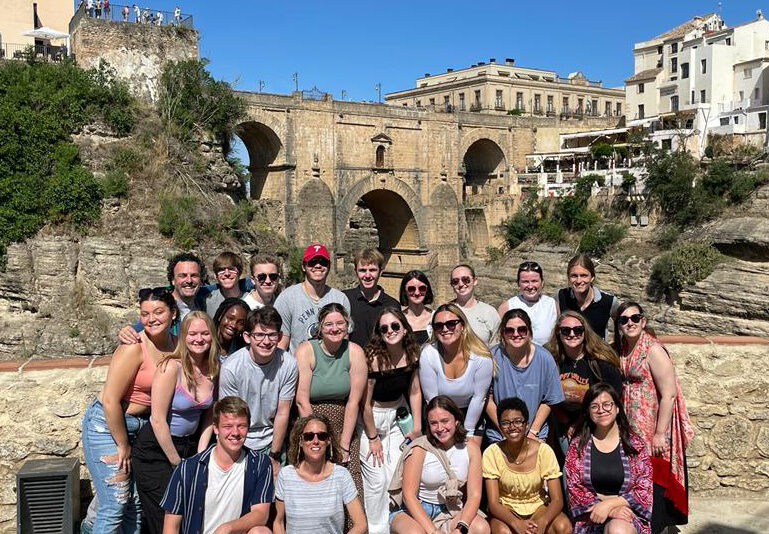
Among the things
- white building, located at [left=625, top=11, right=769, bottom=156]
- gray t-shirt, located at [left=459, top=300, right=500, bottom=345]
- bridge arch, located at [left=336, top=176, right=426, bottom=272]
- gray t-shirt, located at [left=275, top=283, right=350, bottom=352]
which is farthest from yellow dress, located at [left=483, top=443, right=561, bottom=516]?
white building, located at [left=625, top=11, right=769, bottom=156]

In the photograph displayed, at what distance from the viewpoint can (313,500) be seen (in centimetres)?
437

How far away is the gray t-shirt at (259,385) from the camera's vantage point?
464 cm

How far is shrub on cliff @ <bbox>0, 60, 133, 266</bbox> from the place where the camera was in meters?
19.0

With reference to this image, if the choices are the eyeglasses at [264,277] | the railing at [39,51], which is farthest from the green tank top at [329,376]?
the railing at [39,51]

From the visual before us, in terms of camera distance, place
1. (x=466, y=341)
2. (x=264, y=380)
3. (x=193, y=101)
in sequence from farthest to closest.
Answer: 1. (x=193, y=101)
2. (x=466, y=341)
3. (x=264, y=380)

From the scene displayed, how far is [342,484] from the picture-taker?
4.43m

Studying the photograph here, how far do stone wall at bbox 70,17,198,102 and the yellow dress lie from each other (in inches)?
804

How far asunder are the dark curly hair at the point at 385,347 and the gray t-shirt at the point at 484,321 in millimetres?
806

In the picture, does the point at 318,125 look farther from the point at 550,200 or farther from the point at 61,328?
the point at 61,328

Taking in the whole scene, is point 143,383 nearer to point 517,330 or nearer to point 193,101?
point 517,330

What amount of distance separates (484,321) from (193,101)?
1938cm

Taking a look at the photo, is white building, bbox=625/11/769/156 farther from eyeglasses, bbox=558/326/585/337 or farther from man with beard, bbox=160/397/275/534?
man with beard, bbox=160/397/275/534

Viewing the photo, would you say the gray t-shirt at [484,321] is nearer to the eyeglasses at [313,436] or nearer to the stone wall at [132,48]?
the eyeglasses at [313,436]

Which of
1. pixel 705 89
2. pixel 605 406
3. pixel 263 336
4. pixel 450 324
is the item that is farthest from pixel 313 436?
pixel 705 89
